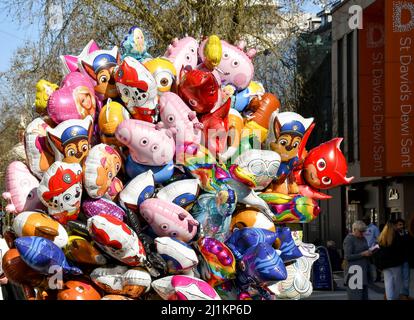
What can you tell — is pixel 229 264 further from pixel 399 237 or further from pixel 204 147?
pixel 399 237

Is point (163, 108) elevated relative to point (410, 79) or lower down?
lower down

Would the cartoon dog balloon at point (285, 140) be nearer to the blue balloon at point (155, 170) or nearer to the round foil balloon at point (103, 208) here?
the blue balloon at point (155, 170)

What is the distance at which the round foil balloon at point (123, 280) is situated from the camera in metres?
5.70

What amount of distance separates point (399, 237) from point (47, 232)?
18.8 feet

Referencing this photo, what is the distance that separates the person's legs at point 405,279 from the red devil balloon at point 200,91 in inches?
204

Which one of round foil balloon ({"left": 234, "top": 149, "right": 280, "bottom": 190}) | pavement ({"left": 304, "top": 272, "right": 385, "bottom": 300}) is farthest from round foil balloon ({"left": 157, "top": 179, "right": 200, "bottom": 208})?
pavement ({"left": 304, "top": 272, "right": 385, "bottom": 300})

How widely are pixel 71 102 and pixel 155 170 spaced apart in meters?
0.77

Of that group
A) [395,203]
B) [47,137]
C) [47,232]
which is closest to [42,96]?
[47,137]

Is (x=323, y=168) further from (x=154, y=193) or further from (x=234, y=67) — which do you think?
(x=154, y=193)

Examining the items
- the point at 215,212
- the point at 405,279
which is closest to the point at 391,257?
the point at 405,279

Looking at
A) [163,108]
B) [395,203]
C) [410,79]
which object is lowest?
[395,203]

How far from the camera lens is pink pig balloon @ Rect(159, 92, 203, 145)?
5910 millimetres

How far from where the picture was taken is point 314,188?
6.70m
